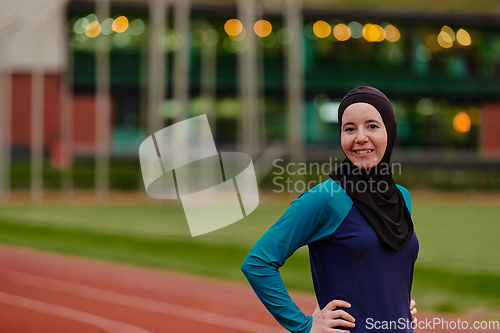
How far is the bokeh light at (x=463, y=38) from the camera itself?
3231 centimetres

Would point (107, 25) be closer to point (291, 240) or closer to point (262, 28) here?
point (262, 28)

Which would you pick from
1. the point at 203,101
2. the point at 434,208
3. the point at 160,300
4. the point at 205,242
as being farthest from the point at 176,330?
the point at 203,101

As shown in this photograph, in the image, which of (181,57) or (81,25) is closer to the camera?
(181,57)

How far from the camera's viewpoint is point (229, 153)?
29.2m

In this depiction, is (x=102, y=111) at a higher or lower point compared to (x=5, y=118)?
higher

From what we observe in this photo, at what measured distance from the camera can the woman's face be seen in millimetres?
1850

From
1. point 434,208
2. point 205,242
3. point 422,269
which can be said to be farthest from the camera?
point 434,208

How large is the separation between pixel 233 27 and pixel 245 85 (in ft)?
13.5

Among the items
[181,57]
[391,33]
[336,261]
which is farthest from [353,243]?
[391,33]

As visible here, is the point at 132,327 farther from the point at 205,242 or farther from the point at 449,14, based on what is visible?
the point at 449,14

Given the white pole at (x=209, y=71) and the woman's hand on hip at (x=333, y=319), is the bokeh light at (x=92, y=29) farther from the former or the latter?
the woman's hand on hip at (x=333, y=319)

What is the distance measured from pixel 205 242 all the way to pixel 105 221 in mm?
5363

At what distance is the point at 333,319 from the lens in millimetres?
1778

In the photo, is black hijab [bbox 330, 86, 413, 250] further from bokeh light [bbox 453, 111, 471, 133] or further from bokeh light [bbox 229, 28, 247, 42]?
bokeh light [bbox 453, 111, 471, 133]
